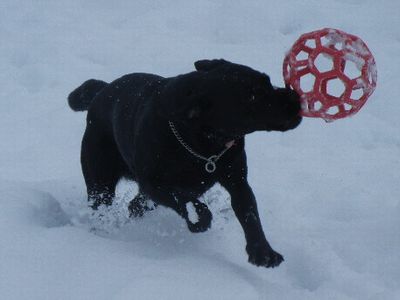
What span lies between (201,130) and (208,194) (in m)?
1.19

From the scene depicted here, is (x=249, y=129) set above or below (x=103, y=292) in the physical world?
above

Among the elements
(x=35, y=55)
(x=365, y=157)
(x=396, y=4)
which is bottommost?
(x=35, y=55)

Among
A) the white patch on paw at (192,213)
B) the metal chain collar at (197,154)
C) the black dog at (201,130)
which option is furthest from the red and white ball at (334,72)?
the white patch on paw at (192,213)

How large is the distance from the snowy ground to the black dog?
271mm

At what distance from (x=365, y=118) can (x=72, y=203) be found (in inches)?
102

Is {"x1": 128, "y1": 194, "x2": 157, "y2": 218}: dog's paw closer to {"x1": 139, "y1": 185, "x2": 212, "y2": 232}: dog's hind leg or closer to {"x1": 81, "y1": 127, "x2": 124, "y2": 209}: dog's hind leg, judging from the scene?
{"x1": 81, "y1": 127, "x2": 124, "y2": 209}: dog's hind leg

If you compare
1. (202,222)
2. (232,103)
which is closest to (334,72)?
(232,103)

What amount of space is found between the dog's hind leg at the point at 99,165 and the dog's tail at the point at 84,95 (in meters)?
0.33

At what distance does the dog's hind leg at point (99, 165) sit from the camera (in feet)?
12.6

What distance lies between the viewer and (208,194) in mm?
4113

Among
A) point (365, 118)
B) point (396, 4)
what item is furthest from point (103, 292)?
point (396, 4)

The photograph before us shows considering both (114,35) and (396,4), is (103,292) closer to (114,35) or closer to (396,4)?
(114,35)

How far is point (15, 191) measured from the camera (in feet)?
11.7

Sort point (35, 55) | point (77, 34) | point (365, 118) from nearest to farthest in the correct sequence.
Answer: point (365, 118) < point (35, 55) < point (77, 34)
